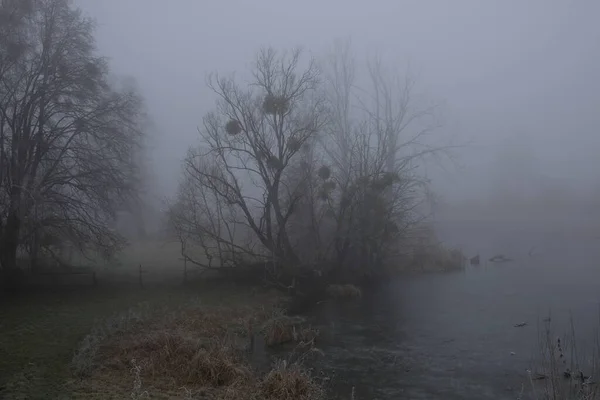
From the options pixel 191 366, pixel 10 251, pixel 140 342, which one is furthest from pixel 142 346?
pixel 10 251

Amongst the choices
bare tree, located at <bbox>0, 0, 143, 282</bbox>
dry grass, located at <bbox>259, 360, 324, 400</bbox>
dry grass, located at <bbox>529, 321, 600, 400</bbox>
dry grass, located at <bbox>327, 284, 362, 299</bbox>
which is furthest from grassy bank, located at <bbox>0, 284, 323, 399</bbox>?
dry grass, located at <bbox>529, 321, 600, 400</bbox>

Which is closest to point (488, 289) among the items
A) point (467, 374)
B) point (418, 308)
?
point (418, 308)

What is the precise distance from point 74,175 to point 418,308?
14619 mm

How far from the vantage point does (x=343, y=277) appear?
29.5 m

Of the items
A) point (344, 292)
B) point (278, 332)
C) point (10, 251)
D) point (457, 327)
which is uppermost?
point (10, 251)

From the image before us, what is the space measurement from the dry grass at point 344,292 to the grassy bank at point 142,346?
395 cm

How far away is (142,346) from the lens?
14.4m

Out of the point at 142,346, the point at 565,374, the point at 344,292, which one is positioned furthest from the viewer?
the point at 344,292

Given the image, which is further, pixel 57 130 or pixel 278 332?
pixel 57 130

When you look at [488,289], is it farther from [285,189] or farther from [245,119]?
[245,119]

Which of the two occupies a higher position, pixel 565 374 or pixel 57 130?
pixel 57 130

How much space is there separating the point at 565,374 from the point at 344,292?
14718mm

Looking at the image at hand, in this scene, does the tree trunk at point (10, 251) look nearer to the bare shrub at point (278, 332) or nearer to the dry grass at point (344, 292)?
the bare shrub at point (278, 332)

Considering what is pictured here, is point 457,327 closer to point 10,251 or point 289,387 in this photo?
point 289,387
